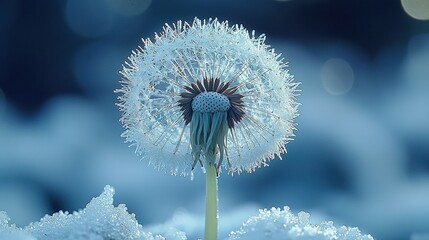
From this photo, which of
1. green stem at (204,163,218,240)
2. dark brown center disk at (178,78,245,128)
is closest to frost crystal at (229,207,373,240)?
green stem at (204,163,218,240)

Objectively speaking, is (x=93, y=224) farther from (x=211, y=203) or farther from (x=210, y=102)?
(x=210, y=102)

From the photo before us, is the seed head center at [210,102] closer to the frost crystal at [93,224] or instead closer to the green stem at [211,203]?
the green stem at [211,203]

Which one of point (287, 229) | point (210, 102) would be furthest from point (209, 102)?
point (287, 229)

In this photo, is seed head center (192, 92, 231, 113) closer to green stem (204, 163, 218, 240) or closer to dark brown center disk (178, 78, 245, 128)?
dark brown center disk (178, 78, 245, 128)

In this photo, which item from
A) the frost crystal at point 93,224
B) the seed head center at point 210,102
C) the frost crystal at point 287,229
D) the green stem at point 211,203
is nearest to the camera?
the frost crystal at point 287,229

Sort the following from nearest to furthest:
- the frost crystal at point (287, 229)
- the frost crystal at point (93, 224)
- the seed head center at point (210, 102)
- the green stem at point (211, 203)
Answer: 1. the frost crystal at point (287, 229)
2. the frost crystal at point (93, 224)
3. the seed head center at point (210, 102)
4. the green stem at point (211, 203)

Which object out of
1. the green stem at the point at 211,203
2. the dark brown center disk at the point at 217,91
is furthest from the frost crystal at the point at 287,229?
the dark brown center disk at the point at 217,91

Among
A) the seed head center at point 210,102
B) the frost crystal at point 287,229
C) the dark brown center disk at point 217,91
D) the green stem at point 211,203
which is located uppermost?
the dark brown center disk at point 217,91

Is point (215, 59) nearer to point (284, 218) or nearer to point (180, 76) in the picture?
point (180, 76)

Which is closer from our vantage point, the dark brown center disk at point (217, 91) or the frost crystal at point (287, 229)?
the frost crystal at point (287, 229)
